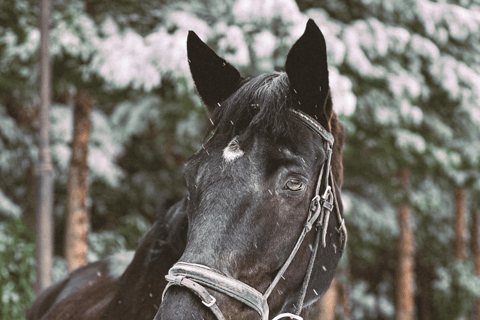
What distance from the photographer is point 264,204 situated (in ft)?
6.16

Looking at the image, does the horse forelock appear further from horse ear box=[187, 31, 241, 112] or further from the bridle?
horse ear box=[187, 31, 241, 112]

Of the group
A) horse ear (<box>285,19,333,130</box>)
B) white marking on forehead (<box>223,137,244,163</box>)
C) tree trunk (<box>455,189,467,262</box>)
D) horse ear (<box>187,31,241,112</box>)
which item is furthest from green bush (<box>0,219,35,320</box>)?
tree trunk (<box>455,189,467,262</box>)

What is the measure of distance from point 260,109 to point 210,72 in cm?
52

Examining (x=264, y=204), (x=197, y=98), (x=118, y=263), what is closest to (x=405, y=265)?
(x=197, y=98)

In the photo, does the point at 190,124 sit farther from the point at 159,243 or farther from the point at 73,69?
the point at 159,243

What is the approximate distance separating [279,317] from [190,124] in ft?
21.6

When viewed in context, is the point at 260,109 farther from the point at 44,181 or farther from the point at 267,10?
the point at 44,181

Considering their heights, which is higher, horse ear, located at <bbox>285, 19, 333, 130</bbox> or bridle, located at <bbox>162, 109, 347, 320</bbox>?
horse ear, located at <bbox>285, 19, 333, 130</bbox>

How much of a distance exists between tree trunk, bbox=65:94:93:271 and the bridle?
567 centimetres

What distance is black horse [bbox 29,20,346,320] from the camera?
1.72 metres

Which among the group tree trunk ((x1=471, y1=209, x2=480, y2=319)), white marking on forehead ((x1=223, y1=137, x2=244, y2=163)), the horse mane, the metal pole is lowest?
tree trunk ((x1=471, y1=209, x2=480, y2=319))

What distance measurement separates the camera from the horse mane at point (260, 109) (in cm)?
199

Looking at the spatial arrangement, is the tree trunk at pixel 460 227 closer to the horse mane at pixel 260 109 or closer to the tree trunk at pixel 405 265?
the tree trunk at pixel 405 265

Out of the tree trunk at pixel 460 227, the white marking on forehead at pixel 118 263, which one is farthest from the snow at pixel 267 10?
the tree trunk at pixel 460 227
